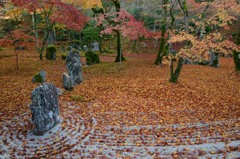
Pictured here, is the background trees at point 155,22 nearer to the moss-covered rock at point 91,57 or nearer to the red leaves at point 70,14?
the red leaves at point 70,14

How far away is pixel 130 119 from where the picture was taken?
31.4 ft

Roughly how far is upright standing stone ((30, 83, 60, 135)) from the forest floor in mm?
292

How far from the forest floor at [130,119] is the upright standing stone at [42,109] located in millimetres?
292

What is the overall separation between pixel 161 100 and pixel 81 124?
495 cm

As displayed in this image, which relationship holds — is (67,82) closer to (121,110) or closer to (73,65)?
(73,65)

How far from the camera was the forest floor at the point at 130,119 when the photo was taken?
23.1 ft

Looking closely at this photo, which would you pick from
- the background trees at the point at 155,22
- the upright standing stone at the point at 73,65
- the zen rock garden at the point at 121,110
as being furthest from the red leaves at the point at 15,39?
the upright standing stone at the point at 73,65

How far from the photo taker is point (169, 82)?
15.3 metres

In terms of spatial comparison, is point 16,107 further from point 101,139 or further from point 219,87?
point 219,87

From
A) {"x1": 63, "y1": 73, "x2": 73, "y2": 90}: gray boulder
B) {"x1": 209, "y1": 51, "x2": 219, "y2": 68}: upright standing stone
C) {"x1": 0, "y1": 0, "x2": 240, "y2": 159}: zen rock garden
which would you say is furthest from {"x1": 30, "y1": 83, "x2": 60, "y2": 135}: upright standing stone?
{"x1": 209, "y1": 51, "x2": 219, "y2": 68}: upright standing stone

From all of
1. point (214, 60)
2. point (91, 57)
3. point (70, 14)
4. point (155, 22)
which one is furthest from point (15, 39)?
point (214, 60)

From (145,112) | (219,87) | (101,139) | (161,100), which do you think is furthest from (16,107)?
(219,87)

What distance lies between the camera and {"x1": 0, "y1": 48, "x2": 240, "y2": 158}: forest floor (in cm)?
705

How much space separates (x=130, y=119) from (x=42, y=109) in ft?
11.4
